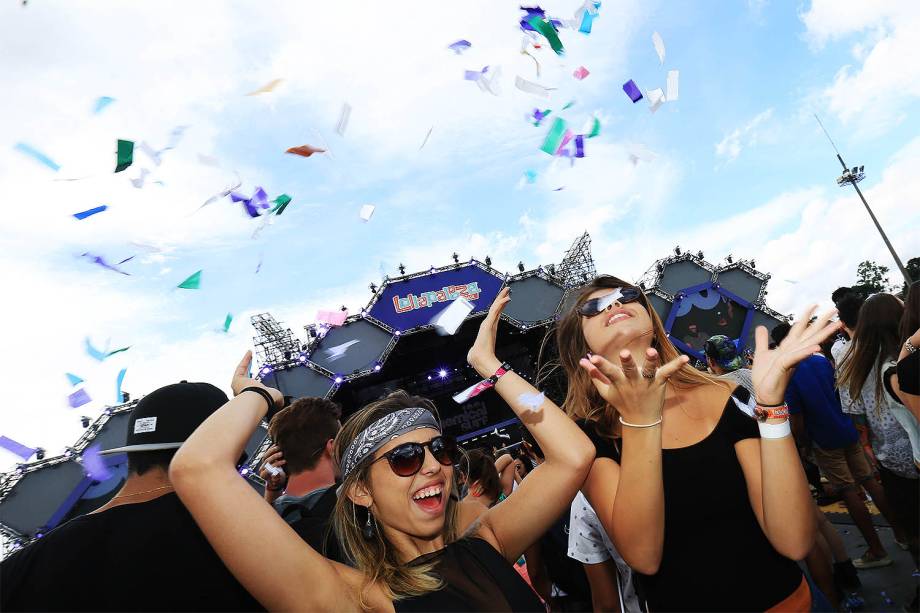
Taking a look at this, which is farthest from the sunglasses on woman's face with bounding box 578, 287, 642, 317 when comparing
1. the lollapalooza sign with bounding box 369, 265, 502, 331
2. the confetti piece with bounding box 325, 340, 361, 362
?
the confetti piece with bounding box 325, 340, 361, 362

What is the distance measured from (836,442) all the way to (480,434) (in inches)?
622

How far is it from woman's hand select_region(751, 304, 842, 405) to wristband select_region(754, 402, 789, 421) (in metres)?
0.02

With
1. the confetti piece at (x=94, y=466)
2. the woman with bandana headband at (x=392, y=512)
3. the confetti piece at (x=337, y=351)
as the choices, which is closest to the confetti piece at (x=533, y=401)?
A: the woman with bandana headband at (x=392, y=512)

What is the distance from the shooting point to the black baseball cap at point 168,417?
1936 mm

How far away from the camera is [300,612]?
128 centimetres

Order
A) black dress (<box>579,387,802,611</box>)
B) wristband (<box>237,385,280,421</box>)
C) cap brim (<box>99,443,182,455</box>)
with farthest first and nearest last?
cap brim (<box>99,443,182,455</box>) → wristband (<box>237,385,280,421</box>) → black dress (<box>579,387,802,611</box>)

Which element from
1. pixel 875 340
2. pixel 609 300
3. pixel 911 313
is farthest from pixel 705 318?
pixel 609 300

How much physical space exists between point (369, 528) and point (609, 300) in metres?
1.34

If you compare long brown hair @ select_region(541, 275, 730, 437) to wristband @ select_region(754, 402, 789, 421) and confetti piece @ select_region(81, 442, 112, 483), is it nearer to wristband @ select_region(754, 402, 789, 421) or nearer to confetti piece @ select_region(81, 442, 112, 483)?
wristband @ select_region(754, 402, 789, 421)

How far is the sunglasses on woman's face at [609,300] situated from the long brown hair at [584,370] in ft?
0.22

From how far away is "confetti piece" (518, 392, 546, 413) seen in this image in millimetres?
1740

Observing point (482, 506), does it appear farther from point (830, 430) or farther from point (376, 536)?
point (830, 430)

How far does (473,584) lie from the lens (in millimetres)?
1498

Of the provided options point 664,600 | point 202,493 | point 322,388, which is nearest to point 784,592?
point 664,600
